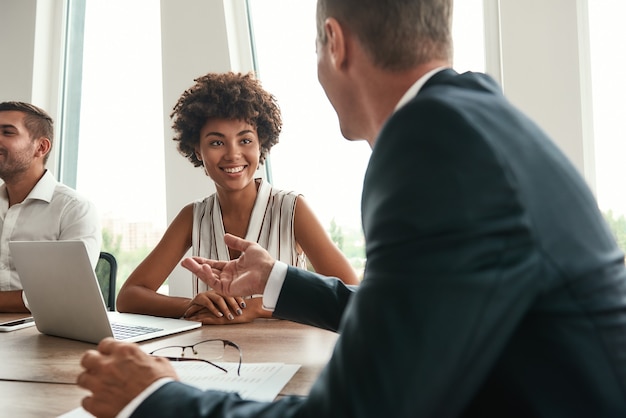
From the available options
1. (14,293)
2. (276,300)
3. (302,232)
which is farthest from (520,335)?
(14,293)

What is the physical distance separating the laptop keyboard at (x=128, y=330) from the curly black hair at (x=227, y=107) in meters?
1.12

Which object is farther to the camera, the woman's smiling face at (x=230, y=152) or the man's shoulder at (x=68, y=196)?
the man's shoulder at (x=68, y=196)

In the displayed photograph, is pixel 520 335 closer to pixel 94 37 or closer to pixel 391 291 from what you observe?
pixel 391 291

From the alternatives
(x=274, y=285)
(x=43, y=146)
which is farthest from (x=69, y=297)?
(x=43, y=146)

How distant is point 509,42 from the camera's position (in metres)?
3.07

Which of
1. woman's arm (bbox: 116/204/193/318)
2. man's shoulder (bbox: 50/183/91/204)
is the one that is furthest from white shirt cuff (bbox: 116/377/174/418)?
man's shoulder (bbox: 50/183/91/204)

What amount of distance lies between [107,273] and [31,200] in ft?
2.18

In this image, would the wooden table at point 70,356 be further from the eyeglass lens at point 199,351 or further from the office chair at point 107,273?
the office chair at point 107,273

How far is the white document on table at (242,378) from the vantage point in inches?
41.1

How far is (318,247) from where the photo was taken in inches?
94.6

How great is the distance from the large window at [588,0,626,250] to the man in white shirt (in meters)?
2.73

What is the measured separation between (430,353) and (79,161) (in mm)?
4497

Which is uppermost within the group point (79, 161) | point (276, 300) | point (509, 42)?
point (509, 42)

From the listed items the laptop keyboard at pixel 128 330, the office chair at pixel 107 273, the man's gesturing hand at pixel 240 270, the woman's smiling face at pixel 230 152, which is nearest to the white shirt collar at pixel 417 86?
the man's gesturing hand at pixel 240 270
